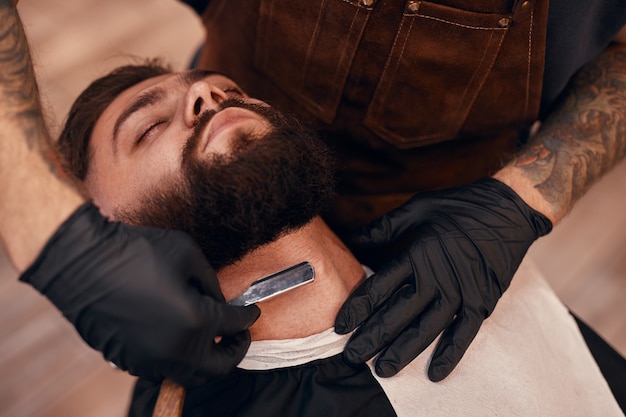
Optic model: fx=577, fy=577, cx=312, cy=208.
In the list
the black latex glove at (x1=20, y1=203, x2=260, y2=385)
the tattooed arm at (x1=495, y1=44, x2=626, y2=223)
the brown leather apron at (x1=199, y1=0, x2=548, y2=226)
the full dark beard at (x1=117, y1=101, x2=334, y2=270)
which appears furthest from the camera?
the tattooed arm at (x1=495, y1=44, x2=626, y2=223)

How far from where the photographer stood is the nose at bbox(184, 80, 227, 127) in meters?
1.15

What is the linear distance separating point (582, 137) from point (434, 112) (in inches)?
14.0

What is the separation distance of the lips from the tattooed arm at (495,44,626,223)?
0.58 meters

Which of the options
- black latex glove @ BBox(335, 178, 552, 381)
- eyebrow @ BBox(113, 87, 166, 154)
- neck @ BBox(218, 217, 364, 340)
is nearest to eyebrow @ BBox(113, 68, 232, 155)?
eyebrow @ BBox(113, 87, 166, 154)

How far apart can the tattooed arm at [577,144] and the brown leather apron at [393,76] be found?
92 mm

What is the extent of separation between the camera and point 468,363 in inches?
Result: 44.1

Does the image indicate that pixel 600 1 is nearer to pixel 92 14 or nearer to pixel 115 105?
pixel 115 105

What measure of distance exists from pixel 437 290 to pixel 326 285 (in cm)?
22

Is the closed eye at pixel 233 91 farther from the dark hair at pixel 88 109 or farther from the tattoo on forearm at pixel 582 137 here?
the tattoo on forearm at pixel 582 137

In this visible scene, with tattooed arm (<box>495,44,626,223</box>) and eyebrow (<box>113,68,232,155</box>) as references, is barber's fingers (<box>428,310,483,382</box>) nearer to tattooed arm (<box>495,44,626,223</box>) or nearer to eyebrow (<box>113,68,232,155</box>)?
tattooed arm (<box>495,44,626,223</box>)

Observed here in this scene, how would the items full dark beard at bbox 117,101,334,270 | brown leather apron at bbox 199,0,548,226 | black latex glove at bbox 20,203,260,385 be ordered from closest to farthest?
1. black latex glove at bbox 20,203,260,385
2. full dark beard at bbox 117,101,334,270
3. brown leather apron at bbox 199,0,548,226

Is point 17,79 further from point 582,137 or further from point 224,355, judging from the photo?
point 582,137

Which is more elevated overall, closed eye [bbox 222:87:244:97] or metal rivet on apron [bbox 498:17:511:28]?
metal rivet on apron [bbox 498:17:511:28]

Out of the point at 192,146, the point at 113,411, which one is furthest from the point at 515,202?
the point at 113,411
